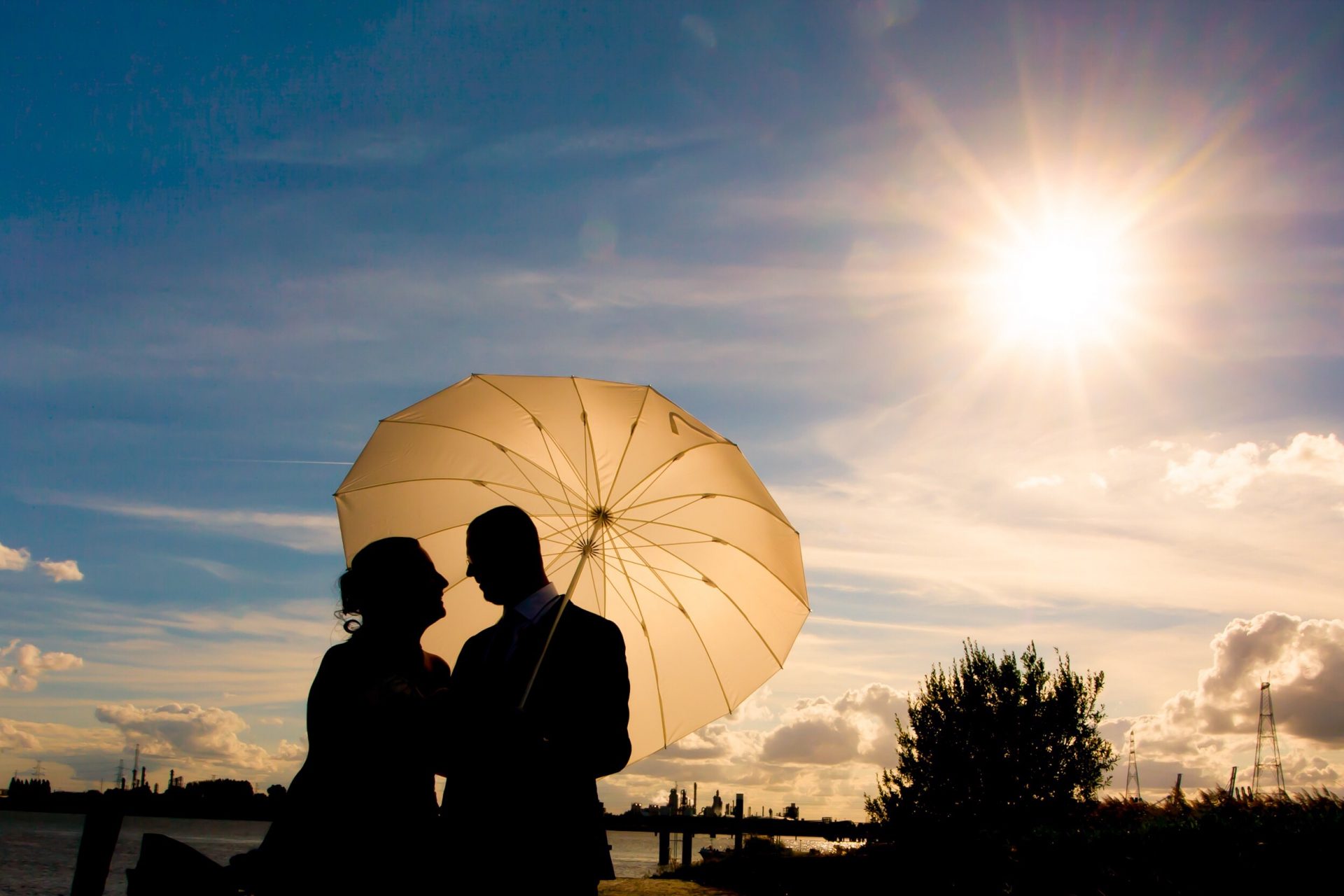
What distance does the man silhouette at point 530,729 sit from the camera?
281cm

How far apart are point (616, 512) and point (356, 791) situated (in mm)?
2304

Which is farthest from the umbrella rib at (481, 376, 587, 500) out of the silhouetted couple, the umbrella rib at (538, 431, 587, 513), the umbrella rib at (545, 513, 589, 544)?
the silhouetted couple

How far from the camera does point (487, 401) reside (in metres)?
4.86

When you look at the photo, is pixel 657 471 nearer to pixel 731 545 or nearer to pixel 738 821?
pixel 731 545

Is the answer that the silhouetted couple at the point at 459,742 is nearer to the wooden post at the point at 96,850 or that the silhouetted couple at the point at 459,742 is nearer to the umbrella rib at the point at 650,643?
the umbrella rib at the point at 650,643

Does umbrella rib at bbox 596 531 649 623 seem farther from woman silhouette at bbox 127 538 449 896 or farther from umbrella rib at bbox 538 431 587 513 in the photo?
woman silhouette at bbox 127 538 449 896

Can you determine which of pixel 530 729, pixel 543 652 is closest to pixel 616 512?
pixel 543 652

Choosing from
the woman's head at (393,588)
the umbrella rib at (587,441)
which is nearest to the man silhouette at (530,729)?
the woman's head at (393,588)

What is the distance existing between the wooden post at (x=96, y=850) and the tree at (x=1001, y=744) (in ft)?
77.3

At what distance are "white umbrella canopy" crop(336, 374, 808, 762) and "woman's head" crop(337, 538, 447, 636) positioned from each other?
5.59ft

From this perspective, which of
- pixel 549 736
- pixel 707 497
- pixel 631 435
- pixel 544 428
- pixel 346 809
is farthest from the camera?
pixel 707 497

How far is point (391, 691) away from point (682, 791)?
5791 inches

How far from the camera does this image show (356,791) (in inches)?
102

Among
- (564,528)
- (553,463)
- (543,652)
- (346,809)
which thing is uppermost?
(553,463)
